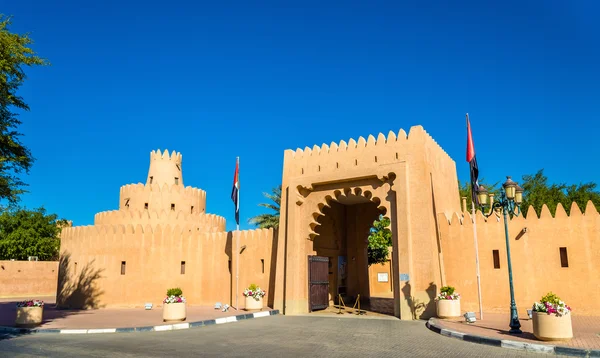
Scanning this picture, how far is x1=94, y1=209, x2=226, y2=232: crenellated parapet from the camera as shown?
26.0 metres

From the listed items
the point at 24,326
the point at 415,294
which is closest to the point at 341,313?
the point at 415,294

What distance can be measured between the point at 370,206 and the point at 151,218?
41.9ft

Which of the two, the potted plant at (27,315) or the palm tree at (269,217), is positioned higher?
the palm tree at (269,217)

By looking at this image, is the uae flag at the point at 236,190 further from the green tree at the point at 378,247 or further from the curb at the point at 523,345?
the green tree at the point at 378,247

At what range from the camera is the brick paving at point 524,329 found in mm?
10039

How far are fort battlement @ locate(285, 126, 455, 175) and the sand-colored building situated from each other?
47 millimetres

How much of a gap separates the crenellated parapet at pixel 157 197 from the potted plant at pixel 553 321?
2179 cm

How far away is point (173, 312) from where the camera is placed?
16.2 m

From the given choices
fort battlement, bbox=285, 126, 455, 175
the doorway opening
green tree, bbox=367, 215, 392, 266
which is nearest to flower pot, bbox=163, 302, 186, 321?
fort battlement, bbox=285, 126, 455, 175

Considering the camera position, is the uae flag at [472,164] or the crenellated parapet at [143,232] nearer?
the uae flag at [472,164]

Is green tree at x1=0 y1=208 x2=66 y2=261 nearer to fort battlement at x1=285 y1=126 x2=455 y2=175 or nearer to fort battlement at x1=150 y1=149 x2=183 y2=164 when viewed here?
fort battlement at x1=150 y1=149 x2=183 y2=164

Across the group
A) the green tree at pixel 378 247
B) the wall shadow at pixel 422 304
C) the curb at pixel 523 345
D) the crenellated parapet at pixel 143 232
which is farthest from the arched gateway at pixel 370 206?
the green tree at pixel 378 247

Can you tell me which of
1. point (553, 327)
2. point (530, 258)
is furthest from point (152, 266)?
point (553, 327)

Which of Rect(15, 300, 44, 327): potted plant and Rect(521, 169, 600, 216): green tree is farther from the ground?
Rect(521, 169, 600, 216): green tree
